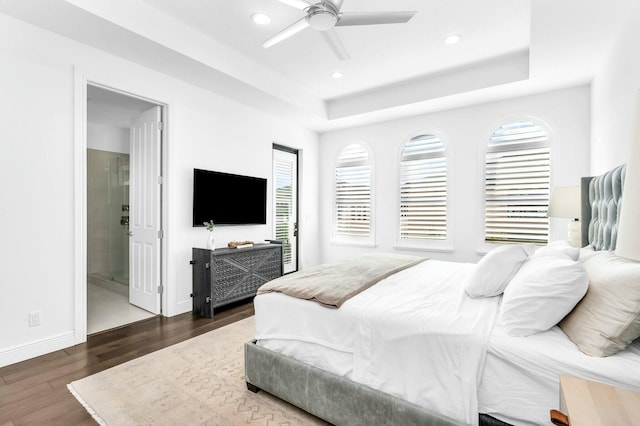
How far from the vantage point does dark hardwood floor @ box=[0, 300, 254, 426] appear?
6.36 ft

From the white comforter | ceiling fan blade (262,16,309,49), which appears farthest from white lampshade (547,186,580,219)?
ceiling fan blade (262,16,309,49)

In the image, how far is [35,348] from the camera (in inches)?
104

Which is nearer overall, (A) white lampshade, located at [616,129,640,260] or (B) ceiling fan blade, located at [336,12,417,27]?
(A) white lampshade, located at [616,129,640,260]

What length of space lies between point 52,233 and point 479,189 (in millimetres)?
4858

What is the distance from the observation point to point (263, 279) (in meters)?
4.26

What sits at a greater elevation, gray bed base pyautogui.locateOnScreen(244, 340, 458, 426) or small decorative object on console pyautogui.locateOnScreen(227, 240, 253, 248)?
small decorative object on console pyautogui.locateOnScreen(227, 240, 253, 248)

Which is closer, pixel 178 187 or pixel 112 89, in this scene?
pixel 112 89

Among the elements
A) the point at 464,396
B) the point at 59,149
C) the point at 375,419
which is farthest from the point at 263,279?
the point at 464,396

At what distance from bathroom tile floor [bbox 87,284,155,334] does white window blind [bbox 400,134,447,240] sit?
A: 3800 millimetres

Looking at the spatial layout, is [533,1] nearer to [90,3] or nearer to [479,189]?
[479,189]

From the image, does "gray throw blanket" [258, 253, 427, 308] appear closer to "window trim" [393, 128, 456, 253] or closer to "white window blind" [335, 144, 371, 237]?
"window trim" [393, 128, 456, 253]

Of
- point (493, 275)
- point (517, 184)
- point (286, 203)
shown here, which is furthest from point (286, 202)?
point (493, 275)

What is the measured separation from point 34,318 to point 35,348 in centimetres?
25

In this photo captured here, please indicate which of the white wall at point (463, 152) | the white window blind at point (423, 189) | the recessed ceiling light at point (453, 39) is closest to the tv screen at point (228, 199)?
the white wall at point (463, 152)
